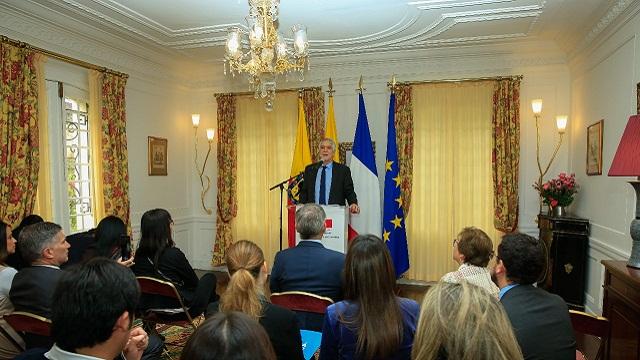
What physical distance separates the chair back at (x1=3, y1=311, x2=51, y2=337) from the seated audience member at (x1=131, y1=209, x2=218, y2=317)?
3.17ft

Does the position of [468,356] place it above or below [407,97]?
below

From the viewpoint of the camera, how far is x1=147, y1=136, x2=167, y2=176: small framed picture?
18.9 feet

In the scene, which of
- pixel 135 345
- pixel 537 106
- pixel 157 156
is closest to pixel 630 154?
pixel 135 345

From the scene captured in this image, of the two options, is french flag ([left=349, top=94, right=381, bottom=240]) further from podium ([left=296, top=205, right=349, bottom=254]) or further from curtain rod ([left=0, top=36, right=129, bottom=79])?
curtain rod ([left=0, top=36, right=129, bottom=79])

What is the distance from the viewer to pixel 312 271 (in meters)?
2.46

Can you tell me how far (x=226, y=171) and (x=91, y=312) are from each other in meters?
5.20

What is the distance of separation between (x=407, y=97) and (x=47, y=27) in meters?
4.27

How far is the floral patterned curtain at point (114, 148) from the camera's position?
476 cm

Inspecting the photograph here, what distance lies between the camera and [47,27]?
4.14m

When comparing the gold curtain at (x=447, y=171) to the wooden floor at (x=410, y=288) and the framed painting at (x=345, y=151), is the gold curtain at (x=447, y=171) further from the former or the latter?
the framed painting at (x=345, y=151)

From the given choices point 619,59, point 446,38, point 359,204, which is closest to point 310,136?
point 359,204

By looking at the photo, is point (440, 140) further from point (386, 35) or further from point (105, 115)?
point (105, 115)

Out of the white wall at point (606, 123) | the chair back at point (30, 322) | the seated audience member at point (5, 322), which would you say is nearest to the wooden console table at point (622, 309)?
the white wall at point (606, 123)

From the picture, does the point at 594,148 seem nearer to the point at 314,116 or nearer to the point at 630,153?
the point at 630,153
